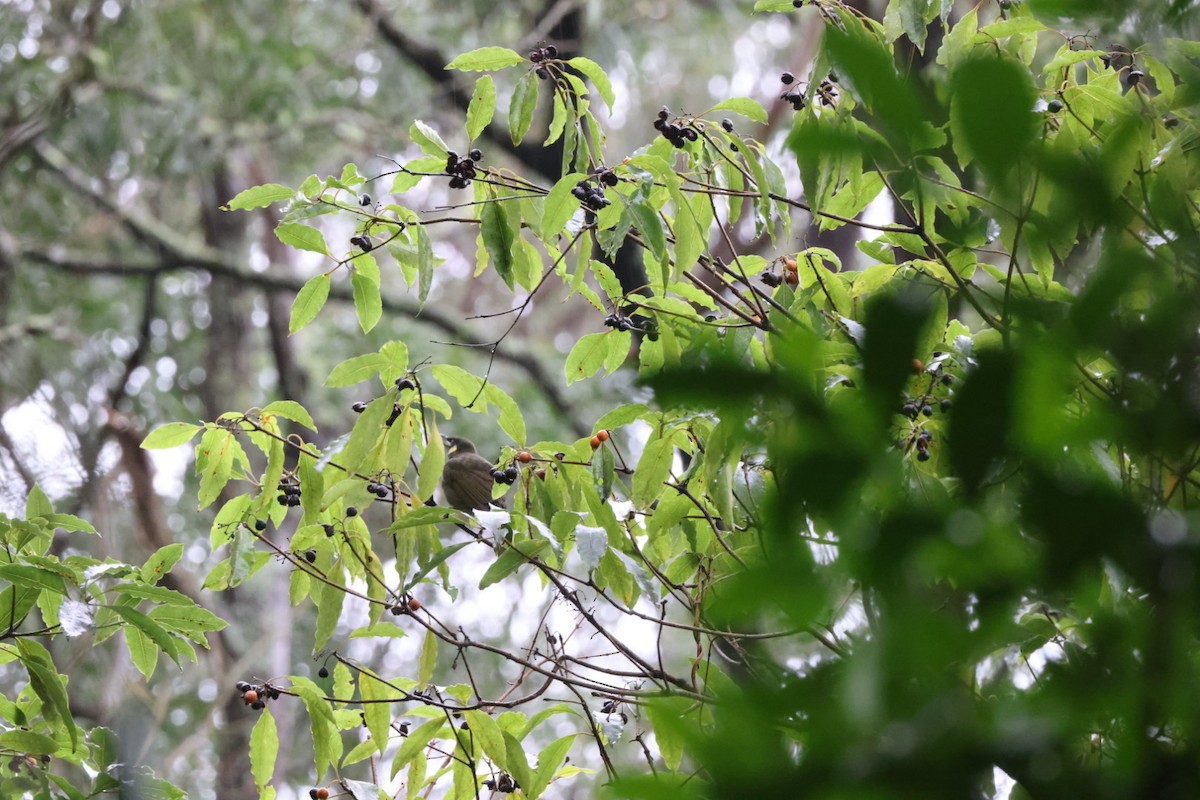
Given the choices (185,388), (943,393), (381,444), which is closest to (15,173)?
(185,388)

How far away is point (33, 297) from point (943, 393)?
6.46m

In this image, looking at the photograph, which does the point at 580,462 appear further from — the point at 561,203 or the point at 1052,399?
the point at 1052,399

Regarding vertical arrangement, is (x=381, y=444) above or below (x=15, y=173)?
below

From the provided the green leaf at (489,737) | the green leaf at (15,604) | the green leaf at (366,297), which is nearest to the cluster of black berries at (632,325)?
the green leaf at (366,297)

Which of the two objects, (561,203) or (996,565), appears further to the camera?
(561,203)

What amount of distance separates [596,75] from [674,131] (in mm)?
151

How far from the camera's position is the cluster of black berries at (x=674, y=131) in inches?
71.4

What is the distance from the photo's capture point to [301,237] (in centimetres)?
183

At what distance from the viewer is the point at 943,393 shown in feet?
5.36

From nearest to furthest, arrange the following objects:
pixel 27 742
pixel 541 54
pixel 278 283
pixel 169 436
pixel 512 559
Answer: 1. pixel 512 559
2. pixel 27 742
3. pixel 541 54
4. pixel 169 436
5. pixel 278 283

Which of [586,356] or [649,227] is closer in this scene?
[649,227]

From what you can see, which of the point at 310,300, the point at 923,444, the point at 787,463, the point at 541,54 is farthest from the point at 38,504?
the point at 787,463

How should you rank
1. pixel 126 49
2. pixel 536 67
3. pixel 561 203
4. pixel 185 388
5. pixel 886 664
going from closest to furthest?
pixel 886 664
pixel 561 203
pixel 536 67
pixel 126 49
pixel 185 388

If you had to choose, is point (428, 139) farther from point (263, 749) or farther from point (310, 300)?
point (263, 749)
